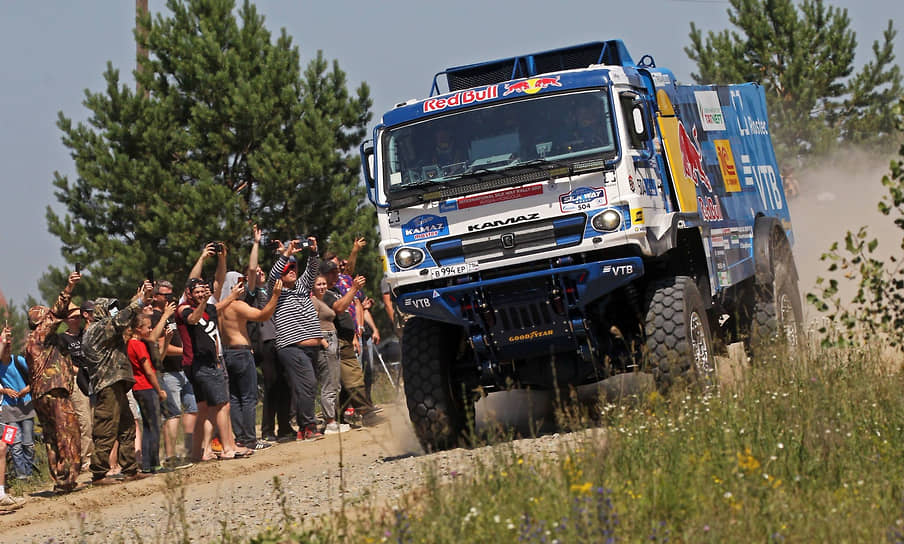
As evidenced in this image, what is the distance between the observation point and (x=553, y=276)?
32.6ft

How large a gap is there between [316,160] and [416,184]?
13.4m

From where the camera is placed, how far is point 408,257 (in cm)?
1037

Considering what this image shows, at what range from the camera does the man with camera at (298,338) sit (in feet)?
46.0

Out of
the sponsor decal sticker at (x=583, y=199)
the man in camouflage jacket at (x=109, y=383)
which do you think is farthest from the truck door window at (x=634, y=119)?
the man in camouflage jacket at (x=109, y=383)

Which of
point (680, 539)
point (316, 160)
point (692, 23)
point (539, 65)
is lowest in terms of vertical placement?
point (680, 539)

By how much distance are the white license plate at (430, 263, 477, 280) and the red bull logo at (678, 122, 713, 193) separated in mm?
2459

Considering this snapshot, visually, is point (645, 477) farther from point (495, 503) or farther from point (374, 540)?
point (374, 540)

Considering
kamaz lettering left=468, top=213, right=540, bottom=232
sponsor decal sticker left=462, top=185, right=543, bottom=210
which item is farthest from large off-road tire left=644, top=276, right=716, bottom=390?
sponsor decal sticker left=462, top=185, right=543, bottom=210

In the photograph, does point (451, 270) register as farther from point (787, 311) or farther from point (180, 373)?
point (787, 311)

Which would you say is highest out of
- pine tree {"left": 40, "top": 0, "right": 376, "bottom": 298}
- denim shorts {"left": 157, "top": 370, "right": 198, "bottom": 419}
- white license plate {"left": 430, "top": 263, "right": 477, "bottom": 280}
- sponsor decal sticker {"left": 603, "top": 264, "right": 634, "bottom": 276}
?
pine tree {"left": 40, "top": 0, "right": 376, "bottom": 298}

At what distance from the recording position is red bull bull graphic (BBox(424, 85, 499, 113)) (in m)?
10.6

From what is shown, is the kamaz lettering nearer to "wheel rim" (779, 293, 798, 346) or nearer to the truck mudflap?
the truck mudflap

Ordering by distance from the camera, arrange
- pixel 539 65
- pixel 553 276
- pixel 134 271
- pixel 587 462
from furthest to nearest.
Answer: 1. pixel 134 271
2. pixel 539 65
3. pixel 553 276
4. pixel 587 462

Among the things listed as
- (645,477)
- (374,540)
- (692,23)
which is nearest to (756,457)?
(645,477)
